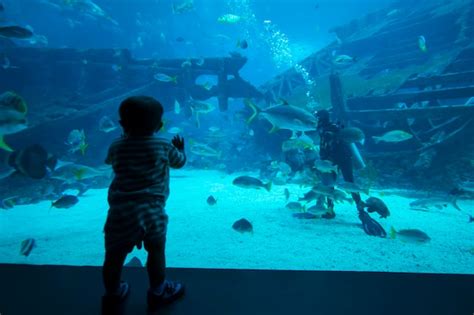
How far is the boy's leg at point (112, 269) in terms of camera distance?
1606 mm

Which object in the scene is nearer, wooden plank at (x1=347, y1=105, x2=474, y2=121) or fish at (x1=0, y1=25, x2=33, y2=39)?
fish at (x1=0, y1=25, x2=33, y2=39)

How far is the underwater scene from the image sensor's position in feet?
13.2

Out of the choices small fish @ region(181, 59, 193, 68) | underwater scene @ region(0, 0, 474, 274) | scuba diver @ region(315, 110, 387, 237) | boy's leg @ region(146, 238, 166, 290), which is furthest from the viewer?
small fish @ region(181, 59, 193, 68)

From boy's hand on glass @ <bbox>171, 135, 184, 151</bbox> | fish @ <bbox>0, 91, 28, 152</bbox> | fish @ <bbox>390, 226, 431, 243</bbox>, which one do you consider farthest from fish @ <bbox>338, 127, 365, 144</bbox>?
fish @ <bbox>0, 91, 28, 152</bbox>

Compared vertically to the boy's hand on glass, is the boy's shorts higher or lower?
lower

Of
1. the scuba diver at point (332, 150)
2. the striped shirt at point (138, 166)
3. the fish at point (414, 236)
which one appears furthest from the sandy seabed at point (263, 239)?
the striped shirt at point (138, 166)

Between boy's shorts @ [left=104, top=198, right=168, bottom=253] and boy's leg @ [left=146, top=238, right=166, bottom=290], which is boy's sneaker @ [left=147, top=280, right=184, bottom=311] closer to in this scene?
boy's leg @ [left=146, top=238, right=166, bottom=290]

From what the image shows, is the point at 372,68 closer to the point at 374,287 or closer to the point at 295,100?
the point at 295,100

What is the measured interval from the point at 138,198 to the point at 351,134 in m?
4.51

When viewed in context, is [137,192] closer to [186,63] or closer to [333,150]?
[333,150]

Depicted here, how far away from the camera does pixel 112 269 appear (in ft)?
5.33

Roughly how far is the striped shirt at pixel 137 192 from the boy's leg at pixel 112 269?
4 centimetres

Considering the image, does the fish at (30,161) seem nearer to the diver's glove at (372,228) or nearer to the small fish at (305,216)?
the small fish at (305,216)

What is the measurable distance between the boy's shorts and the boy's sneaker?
0.29 metres
